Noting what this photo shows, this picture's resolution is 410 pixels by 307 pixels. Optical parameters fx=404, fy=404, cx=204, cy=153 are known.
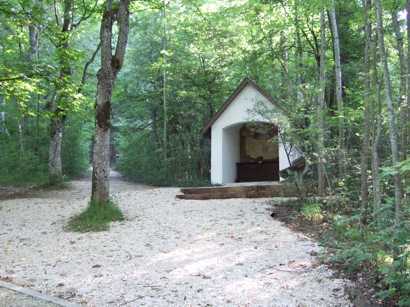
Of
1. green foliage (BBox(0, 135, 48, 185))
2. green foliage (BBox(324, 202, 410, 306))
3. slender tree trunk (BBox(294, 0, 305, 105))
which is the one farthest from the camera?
green foliage (BBox(0, 135, 48, 185))

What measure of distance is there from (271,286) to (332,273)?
2.60 ft

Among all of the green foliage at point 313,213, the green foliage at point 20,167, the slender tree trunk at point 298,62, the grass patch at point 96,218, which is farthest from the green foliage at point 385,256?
the green foliage at point 20,167

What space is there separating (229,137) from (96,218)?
9.39 m

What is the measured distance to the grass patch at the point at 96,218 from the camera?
7.68 m

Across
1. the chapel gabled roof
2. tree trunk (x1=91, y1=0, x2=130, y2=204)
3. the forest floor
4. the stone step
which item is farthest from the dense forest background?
tree trunk (x1=91, y1=0, x2=130, y2=204)

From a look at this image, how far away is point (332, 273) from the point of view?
4.66m

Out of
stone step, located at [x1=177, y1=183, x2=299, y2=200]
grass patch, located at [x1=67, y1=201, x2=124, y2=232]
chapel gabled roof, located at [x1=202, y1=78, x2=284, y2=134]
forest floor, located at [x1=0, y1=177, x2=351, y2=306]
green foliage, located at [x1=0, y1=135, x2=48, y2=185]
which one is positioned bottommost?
forest floor, located at [x1=0, y1=177, x2=351, y2=306]

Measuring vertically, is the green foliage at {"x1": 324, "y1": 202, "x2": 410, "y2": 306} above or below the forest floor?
above

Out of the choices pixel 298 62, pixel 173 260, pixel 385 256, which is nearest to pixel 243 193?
pixel 298 62

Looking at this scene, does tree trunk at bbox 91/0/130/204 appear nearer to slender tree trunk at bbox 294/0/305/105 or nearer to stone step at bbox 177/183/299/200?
stone step at bbox 177/183/299/200

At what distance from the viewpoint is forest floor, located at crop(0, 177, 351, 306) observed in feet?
14.0

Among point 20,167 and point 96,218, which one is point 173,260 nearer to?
point 96,218

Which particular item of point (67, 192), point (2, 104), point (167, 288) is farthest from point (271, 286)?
point (2, 104)

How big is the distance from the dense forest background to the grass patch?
365cm
